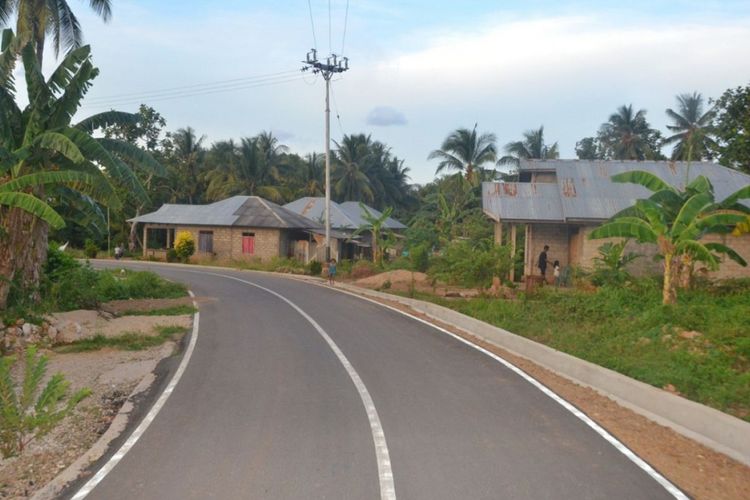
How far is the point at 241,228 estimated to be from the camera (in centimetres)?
4678

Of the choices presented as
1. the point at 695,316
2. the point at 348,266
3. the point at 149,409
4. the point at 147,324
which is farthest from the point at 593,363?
the point at 348,266

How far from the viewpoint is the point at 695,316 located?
14883 millimetres

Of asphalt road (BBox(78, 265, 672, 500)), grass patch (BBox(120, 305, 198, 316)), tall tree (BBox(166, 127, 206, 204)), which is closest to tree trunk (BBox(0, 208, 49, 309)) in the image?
grass patch (BBox(120, 305, 198, 316))

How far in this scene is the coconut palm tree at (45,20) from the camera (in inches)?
1079

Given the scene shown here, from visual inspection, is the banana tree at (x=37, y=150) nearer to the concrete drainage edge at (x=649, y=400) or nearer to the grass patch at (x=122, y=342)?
the grass patch at (x=122, y=342)

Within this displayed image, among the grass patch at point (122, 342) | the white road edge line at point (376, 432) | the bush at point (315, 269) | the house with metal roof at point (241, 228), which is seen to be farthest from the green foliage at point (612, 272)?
the house with metal roof at point (241, 228)

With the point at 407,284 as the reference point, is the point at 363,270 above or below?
above

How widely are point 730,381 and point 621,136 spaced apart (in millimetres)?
50538

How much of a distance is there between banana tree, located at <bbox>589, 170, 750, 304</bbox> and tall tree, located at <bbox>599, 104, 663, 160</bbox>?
129 ft

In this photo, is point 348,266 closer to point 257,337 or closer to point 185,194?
point 257,337

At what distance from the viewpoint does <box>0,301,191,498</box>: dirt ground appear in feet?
23.1

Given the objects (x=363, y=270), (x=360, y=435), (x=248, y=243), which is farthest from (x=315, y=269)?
(x=360, y=435)

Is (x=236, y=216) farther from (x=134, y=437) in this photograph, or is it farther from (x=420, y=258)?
(x=134, y=437)

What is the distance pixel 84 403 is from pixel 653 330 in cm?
1064
